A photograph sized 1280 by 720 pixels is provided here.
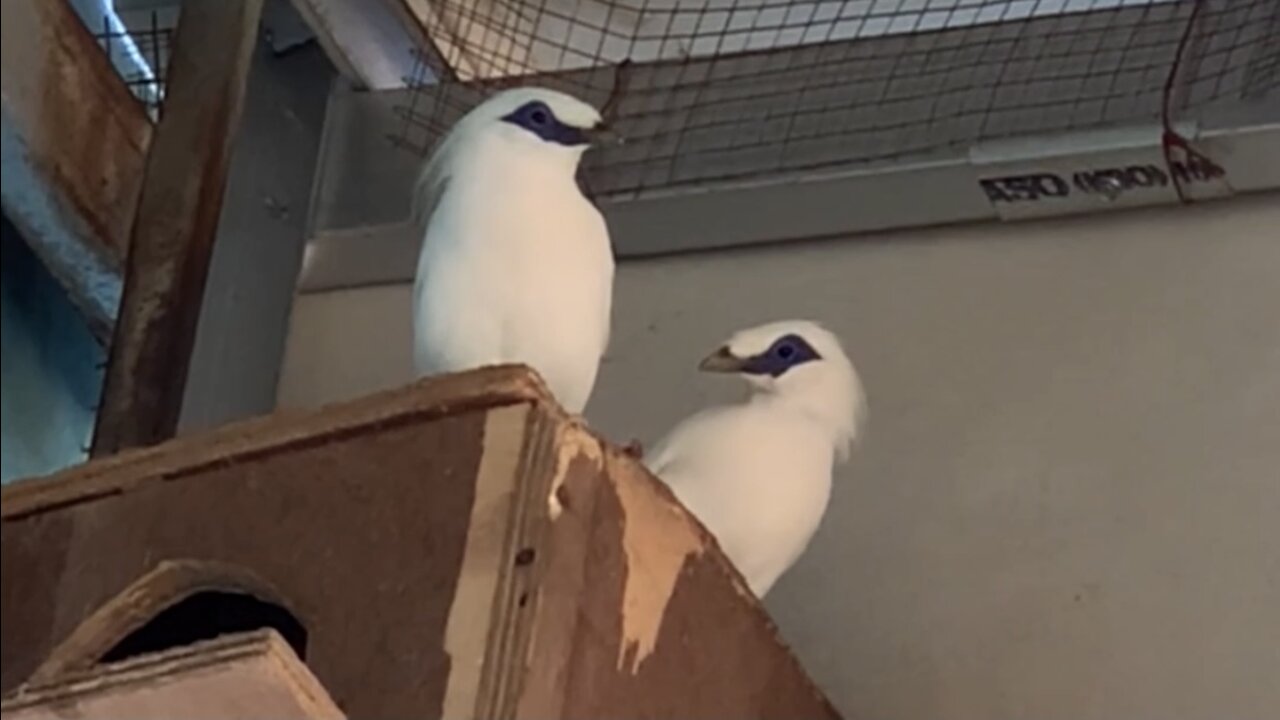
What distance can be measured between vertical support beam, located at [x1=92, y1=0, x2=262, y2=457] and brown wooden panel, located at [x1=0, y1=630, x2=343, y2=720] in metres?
0.60

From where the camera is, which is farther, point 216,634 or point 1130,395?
point 1130,395

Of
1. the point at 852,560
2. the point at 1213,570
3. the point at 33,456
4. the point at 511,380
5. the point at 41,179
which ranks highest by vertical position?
the point at 33,456

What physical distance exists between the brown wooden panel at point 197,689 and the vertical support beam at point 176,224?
60cm

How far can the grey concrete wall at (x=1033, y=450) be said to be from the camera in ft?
6.26

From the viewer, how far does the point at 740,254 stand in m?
2.28

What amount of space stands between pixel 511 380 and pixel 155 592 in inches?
10.7

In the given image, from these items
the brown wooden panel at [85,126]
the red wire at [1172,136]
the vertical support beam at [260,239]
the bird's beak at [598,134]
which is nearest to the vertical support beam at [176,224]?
the brown wooden panel at [85,126]

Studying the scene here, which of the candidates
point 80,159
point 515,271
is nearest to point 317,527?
Result: point 515,271

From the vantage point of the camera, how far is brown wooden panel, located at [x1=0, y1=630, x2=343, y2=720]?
1.18m

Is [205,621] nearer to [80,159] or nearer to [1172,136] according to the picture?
[80,159]

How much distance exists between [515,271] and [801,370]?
1.11ft

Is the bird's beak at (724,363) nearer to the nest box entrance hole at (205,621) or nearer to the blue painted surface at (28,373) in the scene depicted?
the nest box entrance hole at (205,621)

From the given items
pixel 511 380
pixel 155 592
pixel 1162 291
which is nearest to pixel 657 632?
pixel 511 380

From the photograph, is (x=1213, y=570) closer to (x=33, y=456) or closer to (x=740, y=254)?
(x=740, y=254)
